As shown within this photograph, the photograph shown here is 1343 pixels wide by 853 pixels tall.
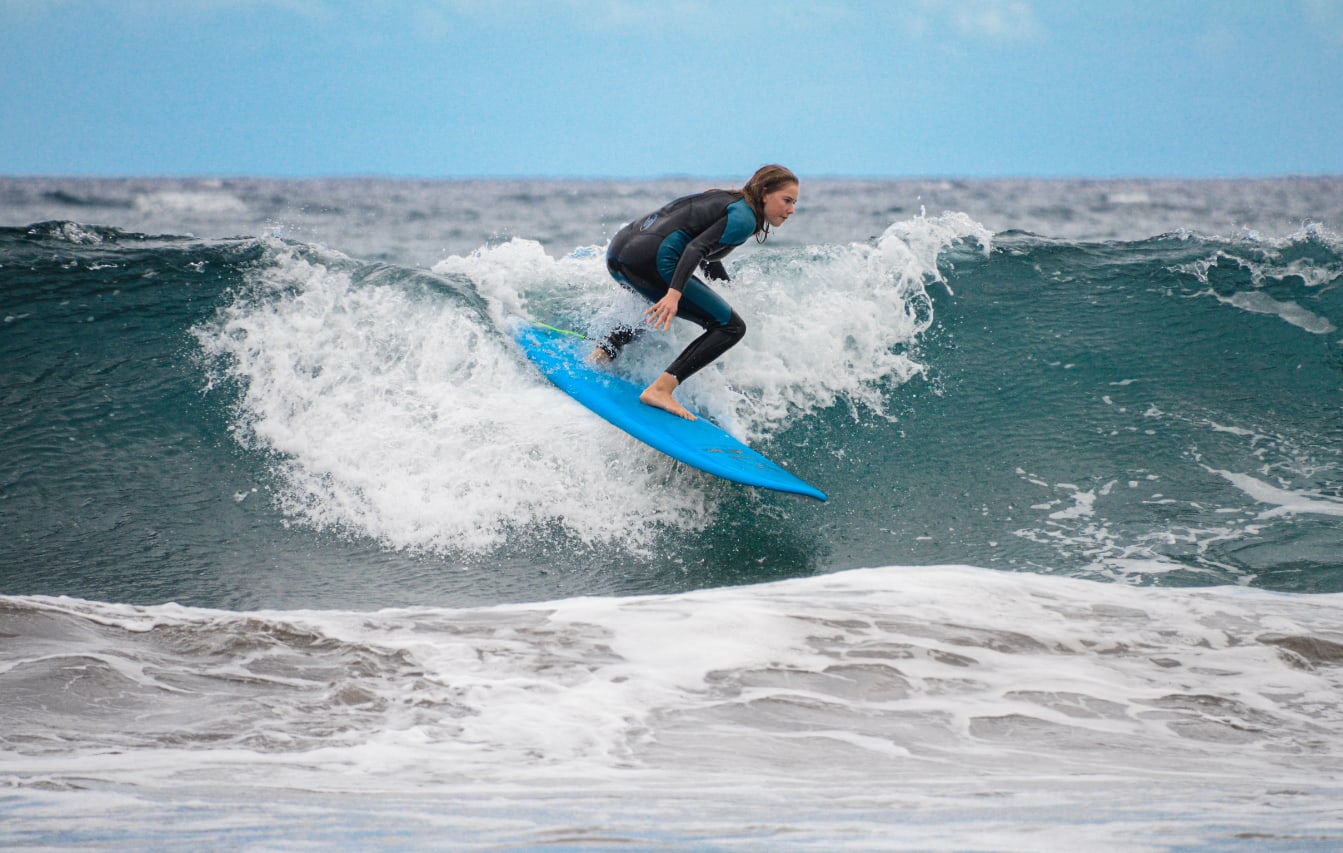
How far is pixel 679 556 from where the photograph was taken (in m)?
5.02

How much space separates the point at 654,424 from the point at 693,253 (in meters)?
0.91

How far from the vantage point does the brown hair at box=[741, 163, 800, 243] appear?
5160 millimetres

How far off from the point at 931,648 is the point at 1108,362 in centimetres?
407

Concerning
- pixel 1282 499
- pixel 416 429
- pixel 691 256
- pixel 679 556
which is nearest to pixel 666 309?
pixel 691 256

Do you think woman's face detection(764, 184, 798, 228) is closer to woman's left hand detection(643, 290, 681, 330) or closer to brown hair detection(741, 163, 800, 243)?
brown hair detection(741, 163, 800, 243)

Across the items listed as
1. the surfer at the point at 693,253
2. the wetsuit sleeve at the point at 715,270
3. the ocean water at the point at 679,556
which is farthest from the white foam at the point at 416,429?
the wetsuit sleeve at the point at 715,270

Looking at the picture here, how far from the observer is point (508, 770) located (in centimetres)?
285

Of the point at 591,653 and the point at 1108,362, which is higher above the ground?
the point at 1108,362

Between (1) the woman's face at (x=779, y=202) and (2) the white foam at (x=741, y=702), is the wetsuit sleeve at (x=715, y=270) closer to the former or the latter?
(1) the woman's face at (x=779, y=202)

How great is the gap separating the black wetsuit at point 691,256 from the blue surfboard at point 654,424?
299 mm

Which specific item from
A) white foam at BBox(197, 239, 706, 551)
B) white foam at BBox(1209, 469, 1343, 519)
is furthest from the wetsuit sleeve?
white foam at BBox(1209, 469, 1343, 519)

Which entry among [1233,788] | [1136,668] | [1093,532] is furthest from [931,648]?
[1093,532]

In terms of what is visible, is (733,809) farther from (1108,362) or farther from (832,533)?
(1108,362)

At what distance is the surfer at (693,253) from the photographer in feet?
16.9
